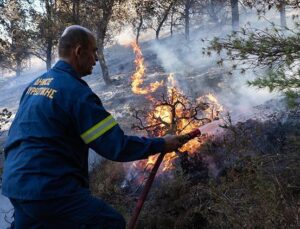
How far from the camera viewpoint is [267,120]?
7.62 m

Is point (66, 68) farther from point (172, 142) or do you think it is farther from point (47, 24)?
point (47, 24)

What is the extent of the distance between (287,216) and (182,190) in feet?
8.04

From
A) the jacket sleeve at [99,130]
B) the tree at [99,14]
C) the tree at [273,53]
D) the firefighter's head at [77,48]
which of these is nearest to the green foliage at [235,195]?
the tree at [273,53]

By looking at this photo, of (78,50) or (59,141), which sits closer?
(59,141)

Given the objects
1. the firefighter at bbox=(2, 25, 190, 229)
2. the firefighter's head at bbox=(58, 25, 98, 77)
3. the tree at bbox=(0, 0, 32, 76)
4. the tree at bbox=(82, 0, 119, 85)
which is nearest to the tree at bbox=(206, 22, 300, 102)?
the firefighter at bbox=(2, 25, 190, 229)

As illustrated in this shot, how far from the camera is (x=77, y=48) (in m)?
3.20

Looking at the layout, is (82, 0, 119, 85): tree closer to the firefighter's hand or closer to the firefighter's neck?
the firefighter's neck

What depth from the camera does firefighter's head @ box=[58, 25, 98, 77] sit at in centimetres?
319

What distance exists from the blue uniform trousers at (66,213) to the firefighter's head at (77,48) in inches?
40.9

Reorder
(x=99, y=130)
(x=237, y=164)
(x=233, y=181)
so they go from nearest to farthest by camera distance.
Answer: (x=99, y=130) → (x=233, y=181) → (x=237, y=164)

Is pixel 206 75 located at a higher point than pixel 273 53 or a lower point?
lower

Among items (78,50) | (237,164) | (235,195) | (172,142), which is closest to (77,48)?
(78,50)

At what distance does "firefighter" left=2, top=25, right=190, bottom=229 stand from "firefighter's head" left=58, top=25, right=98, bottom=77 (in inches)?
8.6

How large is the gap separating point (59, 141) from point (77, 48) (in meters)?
0.79
